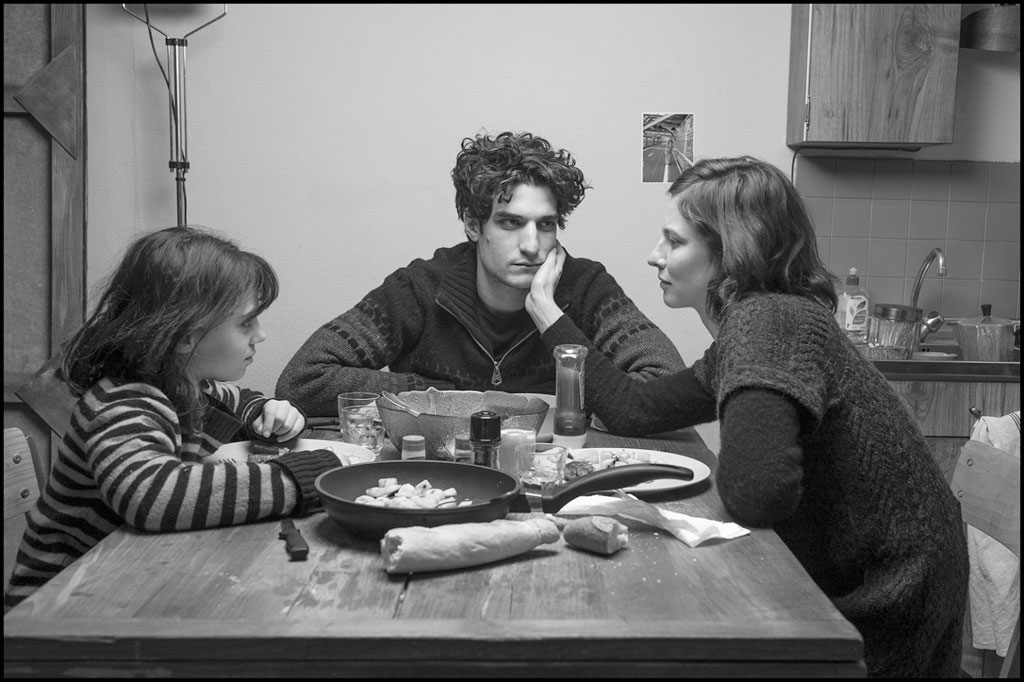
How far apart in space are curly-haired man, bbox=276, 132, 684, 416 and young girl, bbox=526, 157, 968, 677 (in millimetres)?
687

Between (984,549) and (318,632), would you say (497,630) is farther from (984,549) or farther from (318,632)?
(984,549)

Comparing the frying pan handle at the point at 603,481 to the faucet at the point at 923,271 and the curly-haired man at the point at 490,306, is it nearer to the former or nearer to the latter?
the curly-haired man at the point at 490,306

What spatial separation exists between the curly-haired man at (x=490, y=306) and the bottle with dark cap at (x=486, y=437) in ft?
2.43

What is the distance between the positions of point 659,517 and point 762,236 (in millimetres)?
508

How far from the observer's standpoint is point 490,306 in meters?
2.43

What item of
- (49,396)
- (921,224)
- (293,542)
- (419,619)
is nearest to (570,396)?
(293,542)

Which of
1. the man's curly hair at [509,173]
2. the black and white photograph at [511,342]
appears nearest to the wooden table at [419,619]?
the black and white photograph at [511,342]

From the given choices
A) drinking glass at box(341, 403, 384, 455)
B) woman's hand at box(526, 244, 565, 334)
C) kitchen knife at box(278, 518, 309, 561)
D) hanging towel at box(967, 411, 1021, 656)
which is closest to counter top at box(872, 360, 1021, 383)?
hanging towel at box(967, 411, 1021, 656)

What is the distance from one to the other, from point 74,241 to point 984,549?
2.65 m

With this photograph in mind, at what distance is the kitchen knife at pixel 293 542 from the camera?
1.15 m

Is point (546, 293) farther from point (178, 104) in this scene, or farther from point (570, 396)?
point (178, 104)

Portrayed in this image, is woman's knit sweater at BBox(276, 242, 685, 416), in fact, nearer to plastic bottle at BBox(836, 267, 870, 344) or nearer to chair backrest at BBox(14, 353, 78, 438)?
plastic bottle at BBox(836, 267, 870, 344)

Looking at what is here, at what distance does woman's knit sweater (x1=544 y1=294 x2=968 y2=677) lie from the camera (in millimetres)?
1334

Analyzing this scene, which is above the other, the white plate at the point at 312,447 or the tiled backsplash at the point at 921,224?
the tiled backsplash at the point at 921,224
